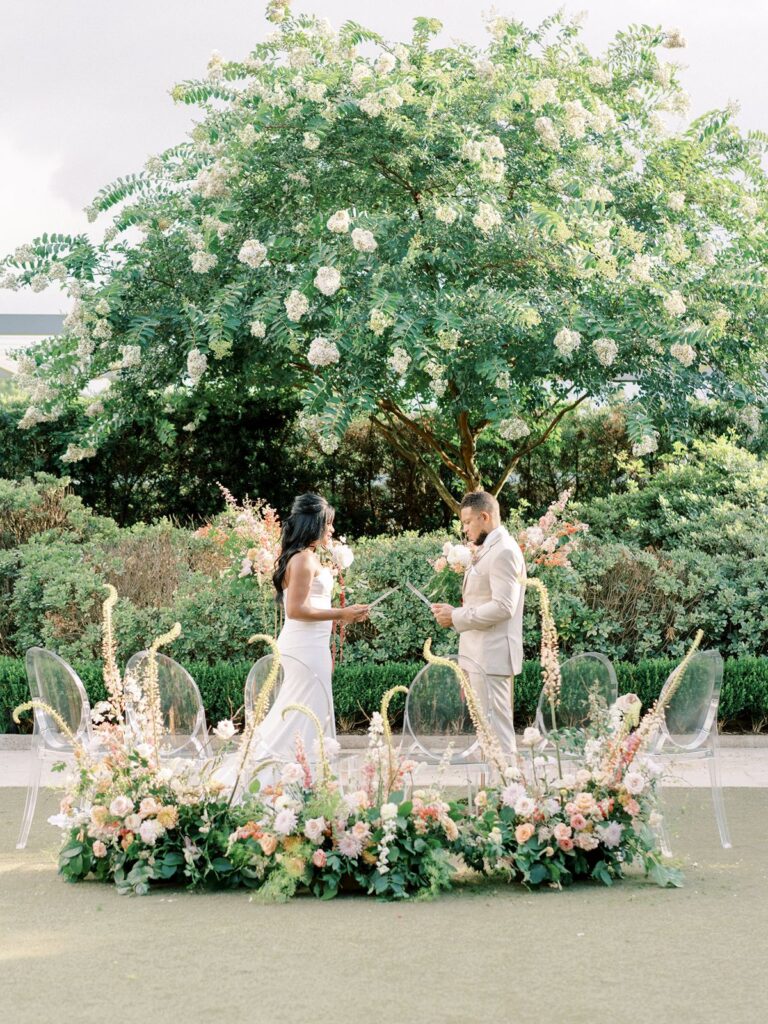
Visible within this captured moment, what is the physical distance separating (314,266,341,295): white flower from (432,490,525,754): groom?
12.7ft

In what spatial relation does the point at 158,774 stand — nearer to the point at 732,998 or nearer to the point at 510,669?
the point at 510,669

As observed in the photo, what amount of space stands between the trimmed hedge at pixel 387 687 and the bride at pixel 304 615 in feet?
8.32

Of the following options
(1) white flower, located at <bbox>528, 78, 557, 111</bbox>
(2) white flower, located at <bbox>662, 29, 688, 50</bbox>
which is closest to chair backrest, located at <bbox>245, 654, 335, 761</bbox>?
(1) white flower, located at <bbox>528, 78, 557, 111</bbox>

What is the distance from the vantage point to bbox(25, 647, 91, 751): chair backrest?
5.78m

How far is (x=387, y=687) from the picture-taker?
8.69m

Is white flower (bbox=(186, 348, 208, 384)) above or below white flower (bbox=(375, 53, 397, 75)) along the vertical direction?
below

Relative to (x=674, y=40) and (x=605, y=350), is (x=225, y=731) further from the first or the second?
(x=674, y=40)

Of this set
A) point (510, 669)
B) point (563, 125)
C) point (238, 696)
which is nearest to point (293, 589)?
point (510, 669)

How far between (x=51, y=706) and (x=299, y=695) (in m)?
1.19

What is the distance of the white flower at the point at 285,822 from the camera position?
468 cm

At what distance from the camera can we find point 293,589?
596cm

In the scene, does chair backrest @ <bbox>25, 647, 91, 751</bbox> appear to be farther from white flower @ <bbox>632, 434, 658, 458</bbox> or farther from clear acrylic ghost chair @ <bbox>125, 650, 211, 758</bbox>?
white flower @ <bbox>632, 434, 658, 458</bbox>

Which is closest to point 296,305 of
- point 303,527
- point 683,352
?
point 683,352

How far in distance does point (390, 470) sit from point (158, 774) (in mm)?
9229
